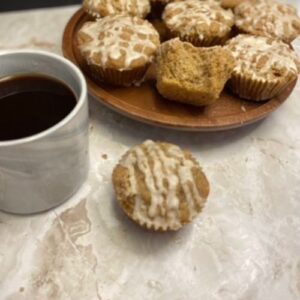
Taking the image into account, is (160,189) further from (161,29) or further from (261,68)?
(161,29)

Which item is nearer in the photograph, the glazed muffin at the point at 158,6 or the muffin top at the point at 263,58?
the muffin top at the point at 263,58

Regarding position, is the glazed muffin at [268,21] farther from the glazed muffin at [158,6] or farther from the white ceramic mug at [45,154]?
the white ceramic mug at [45,154]

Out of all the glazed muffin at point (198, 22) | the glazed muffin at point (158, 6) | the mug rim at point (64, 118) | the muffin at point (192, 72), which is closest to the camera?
the mug rim at point (64, 118)

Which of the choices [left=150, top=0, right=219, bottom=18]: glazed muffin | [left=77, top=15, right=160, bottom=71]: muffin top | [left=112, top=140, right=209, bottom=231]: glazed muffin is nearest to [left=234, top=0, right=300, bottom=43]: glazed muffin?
[left=150, top=0, right=219, bottom=18]: glazed muffin

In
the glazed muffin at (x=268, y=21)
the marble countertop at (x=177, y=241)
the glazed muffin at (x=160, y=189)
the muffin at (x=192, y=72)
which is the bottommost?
the marble countertop at (x=177, y=241)

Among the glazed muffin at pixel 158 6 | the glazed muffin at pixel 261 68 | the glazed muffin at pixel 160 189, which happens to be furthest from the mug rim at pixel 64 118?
the glazed muffin at pixel 158 6

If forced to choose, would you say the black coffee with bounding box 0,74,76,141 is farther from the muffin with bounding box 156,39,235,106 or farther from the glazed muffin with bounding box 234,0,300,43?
the glazed muffin with bounding box 234,0,300,43
